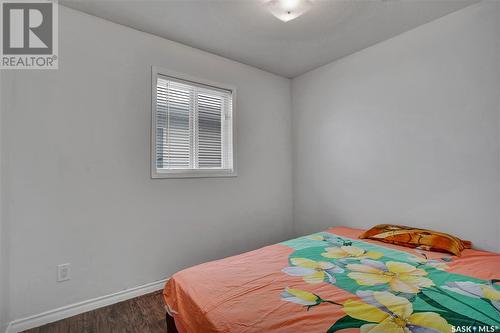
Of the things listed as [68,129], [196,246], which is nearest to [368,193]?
[196,246]

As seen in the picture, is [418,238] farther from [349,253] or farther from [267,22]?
[267,22]

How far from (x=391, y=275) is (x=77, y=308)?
2.35 m

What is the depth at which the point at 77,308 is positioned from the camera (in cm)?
199

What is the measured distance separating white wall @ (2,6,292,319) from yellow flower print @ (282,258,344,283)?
130 centimetres

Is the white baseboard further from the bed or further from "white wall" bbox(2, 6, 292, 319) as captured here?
the bed

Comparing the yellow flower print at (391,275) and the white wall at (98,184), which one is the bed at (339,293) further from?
the white wall at (98,184)

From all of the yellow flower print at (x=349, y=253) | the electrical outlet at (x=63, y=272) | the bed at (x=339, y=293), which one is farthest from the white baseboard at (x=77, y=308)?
the yellow flower print at (x=349, y=253)

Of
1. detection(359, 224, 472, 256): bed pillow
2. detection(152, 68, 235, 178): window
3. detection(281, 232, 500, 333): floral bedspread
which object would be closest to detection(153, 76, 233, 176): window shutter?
detection(152, 68, 235, 178): window

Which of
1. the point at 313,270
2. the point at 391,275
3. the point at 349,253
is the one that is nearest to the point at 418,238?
the point at 349,253

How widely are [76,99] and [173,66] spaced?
0.95 m

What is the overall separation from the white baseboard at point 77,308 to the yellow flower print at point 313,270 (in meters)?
1.44

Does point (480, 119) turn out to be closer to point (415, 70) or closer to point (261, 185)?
point (415, 70)

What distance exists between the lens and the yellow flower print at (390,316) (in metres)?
1.01

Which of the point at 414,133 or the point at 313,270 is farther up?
the point at 414,133
